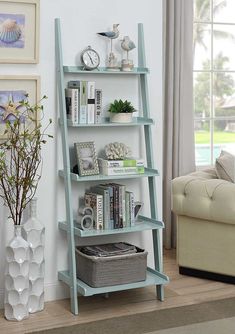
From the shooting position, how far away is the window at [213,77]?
219 inches

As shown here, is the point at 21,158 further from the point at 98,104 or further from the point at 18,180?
the point at 98,104

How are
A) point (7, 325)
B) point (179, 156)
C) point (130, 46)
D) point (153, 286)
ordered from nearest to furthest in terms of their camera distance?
point (7, 325) → point (130, 46) → point (153, 286) → point (179, 156)

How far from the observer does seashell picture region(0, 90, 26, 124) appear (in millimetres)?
3887

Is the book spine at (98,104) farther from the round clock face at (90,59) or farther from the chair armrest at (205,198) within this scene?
the chair armrest at (205,198)

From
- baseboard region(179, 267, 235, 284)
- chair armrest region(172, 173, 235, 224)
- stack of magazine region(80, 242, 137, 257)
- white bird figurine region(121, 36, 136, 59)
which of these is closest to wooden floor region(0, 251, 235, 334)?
baseboard region(179, 267, 235, 284)

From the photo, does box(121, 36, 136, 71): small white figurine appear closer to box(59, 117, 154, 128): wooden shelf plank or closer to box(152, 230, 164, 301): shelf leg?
box(59, 117, 154, 128): wooden shelf plank

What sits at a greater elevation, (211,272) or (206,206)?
(206,206)

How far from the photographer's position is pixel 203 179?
4.74 meters

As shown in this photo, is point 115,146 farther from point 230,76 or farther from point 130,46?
point 230,76

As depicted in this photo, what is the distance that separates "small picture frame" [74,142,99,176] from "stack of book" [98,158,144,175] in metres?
0.05

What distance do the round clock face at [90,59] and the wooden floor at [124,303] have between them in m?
1.40

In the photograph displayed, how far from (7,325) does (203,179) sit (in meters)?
1.70

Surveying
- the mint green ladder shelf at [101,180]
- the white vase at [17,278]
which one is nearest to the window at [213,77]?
the mint green ladder shelf at [101,180]

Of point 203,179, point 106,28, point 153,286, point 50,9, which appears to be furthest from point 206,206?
point 50,9
